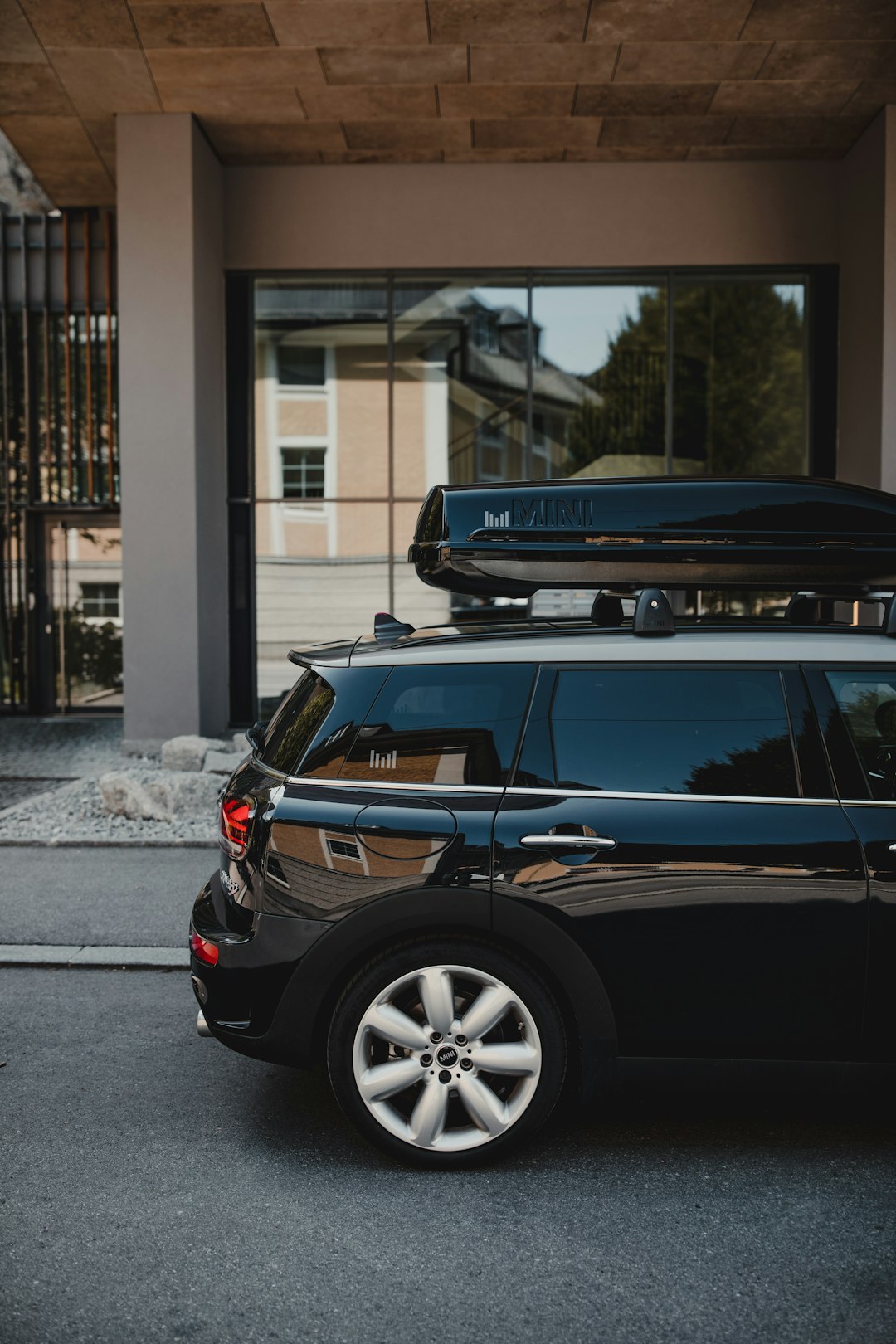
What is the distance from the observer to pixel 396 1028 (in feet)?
10.3

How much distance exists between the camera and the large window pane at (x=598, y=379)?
1291 cm

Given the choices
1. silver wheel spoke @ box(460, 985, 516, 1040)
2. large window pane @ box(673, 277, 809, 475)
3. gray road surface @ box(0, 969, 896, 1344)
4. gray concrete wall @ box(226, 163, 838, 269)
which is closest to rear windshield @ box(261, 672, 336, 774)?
silver wheel spoke @ box(460, 985, 516, 1040)

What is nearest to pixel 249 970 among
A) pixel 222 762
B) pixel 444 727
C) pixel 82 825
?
pixel 444 727

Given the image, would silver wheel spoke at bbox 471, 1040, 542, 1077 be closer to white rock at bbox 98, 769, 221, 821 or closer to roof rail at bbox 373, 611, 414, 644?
roof rail at bbox 373, 611, 414, 644

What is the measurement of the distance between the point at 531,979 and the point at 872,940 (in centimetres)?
98

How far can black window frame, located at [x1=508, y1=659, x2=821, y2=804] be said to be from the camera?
3.19 m

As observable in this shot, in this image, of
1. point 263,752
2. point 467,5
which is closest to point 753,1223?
point 263,752

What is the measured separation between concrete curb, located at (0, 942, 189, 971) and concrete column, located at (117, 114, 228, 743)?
21.6 ft

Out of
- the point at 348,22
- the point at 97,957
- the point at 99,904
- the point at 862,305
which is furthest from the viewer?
the point at 862,305

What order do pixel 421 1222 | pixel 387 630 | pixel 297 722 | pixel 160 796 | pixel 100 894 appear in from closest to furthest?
pixel 421 1222
pixel 297 722
pixel 387 630
pixel 100 894
pixel 160 796

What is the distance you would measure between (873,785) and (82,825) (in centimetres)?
636

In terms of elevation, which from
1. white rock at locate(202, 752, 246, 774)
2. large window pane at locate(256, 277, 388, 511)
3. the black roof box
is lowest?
white rock at locate(202, 752, 246, 774)

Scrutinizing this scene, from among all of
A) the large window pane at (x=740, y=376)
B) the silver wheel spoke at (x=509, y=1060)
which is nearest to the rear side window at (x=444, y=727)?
the silver wheel spoke at (x=509, y=1060)

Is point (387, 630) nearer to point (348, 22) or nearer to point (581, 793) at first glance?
point (581, 793)
